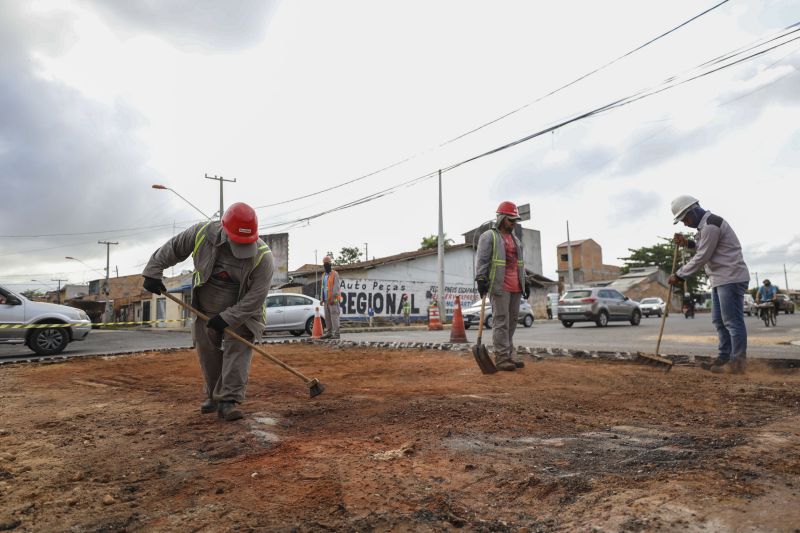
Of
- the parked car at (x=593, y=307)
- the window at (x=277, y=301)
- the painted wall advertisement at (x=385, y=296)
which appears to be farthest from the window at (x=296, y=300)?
the painted wall advertisement at (x=385, y=296)

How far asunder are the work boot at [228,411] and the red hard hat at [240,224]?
3.72 feet

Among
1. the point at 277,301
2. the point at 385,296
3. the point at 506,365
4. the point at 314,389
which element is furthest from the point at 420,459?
the point at 385,296

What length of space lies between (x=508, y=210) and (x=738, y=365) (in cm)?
276

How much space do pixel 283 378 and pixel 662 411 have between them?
3.67 m

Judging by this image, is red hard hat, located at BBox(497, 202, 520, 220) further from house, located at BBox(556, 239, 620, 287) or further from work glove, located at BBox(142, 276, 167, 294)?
house, located at BBox(556, 239, 620, 287)

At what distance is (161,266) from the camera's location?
4.01 meters

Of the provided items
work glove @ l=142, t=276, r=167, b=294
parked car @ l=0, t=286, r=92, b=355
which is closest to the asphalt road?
parked car @ l=0, t=286, r=92, b=355

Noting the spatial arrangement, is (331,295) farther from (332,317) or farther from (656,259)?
(656,259)

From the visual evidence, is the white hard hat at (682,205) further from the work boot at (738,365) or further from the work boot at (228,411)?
the work boot at (228,411)

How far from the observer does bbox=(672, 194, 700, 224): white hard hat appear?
5.46 m

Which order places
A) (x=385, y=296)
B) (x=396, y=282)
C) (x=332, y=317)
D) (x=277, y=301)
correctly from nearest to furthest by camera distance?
(x=332, y=317), (x=277, y=301), (x=385, y=296), (x=396, y=282)

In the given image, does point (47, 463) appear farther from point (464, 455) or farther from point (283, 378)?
point (283, 378)

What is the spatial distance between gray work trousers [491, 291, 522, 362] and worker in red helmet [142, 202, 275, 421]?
2705mm

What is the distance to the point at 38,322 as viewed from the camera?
10.8m
